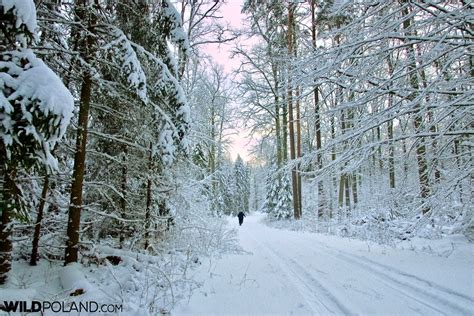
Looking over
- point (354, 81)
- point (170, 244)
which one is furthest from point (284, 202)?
point (354, 81)

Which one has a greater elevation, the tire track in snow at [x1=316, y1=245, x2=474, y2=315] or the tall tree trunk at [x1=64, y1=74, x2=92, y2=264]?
the tall tree trunk at [x1=64, y1=74, x2=92, y2=264]

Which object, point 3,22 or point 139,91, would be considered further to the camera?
point 139,91

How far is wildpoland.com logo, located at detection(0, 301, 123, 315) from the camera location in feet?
9.52

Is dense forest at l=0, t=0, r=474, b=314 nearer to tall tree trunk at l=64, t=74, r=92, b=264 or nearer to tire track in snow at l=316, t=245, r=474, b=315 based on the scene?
tall tree trunk at l=64, t=74, r=92, b=264

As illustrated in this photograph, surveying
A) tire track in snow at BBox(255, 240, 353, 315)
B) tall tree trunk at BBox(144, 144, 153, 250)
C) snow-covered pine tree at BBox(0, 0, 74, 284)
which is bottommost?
tire track in snow at BBox(255, 240, 353, 315)

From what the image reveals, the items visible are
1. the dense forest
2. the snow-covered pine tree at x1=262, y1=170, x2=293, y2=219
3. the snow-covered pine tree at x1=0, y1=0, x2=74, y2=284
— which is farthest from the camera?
the snow-covered pine tree at x1=262, y1=170, x2=293, y2=219

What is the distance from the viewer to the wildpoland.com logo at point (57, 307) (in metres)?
2.90

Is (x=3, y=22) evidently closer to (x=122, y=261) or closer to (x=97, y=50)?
(x=97, y=50)

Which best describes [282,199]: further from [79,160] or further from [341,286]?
[79,160]

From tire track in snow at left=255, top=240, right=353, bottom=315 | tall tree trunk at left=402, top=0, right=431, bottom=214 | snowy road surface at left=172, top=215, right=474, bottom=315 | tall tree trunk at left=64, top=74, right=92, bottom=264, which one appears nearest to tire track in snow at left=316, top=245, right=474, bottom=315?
snowy road surface at left=172, top=215, right=474, bottom=315

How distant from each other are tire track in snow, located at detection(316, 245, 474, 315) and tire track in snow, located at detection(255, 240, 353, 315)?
0.95 metres

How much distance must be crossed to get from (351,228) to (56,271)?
9.67m

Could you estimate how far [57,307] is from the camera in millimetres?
3172

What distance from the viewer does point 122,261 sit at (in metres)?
4.84
